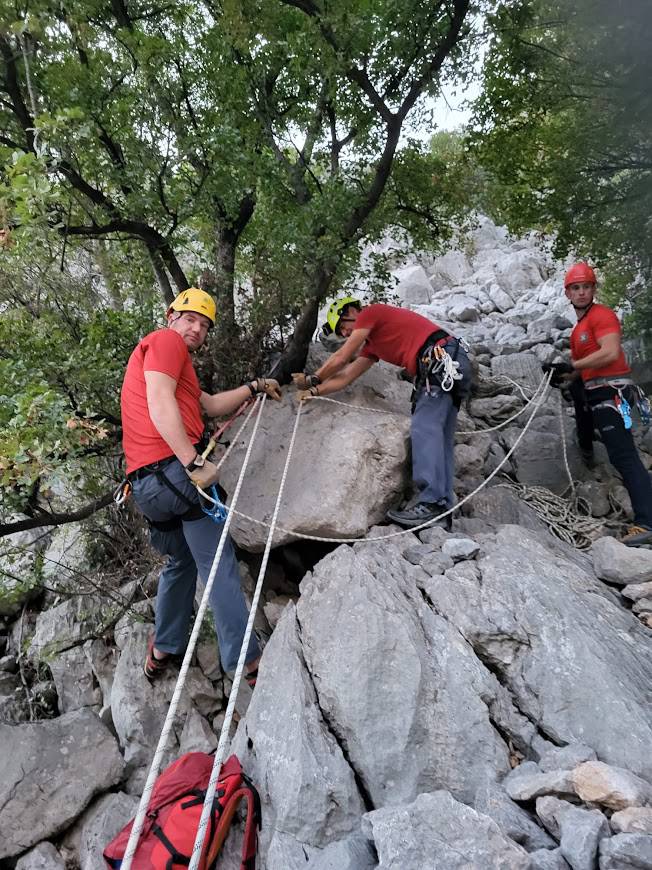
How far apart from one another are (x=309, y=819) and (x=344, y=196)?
17.8ft

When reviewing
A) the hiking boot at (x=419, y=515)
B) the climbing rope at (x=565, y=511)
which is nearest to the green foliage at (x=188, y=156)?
the hiking boot at (x=419, y=515)

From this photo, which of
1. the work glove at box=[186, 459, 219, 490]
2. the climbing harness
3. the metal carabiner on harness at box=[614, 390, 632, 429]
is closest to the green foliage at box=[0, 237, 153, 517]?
the work glove at box=[186, 459, 219, 490]

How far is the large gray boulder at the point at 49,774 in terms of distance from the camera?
391 centimetres

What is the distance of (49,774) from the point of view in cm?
410

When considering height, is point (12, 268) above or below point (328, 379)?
above

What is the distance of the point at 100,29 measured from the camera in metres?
6.12

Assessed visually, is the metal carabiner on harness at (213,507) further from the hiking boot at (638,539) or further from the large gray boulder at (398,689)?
the hiking boot at (638,539)

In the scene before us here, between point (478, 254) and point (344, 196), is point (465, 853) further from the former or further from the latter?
point (478, 254)

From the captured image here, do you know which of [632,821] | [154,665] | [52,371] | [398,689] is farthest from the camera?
[52,371]

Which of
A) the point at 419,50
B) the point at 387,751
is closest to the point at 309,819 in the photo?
the point at 387,751

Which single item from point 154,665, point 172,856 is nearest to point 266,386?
point 154,665

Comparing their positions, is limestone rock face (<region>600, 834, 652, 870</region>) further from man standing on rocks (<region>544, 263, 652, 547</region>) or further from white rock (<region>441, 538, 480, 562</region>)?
man standing on rocks (<region>544, 263, 652, 547</region>)

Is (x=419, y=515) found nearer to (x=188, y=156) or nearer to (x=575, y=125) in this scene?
(x=188, y=156)

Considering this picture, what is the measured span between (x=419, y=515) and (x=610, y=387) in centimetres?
263
